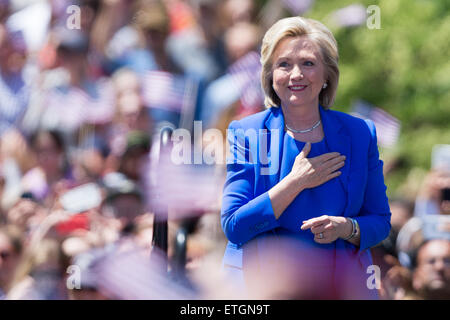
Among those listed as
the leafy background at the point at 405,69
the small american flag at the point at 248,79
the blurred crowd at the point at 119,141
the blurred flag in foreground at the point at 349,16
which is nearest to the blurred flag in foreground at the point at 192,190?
the blurred crowd at the point at 119,141

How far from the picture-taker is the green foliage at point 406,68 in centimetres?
498

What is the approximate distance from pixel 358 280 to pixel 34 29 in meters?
2.85

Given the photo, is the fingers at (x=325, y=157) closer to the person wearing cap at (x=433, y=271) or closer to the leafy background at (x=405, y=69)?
the person wearing cap at (x=433, y=271)

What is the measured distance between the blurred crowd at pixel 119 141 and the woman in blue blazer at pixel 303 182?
21.8 inches

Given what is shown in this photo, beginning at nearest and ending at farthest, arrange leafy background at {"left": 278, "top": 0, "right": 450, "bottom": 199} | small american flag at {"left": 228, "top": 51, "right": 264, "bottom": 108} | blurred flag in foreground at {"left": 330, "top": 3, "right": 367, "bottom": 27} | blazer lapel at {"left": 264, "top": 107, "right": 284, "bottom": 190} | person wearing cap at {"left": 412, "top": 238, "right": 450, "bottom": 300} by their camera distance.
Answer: blazer lapel at {"left": 264, "top": 107, "right": 284, "bottom": 190}
person wearing cap at {"left": 412, "top": 238, "right": 450, "bottom": 300}
small american flag at {"left": 228, "top": 51, "right": 264, "bottom": 108}
blurred flag in foreground at {"left": 330, "top": 3, "right": 367, "bottom": 27}
leafy background at {"left": 278, "top": 0, "right": 450, "bottom": 199}

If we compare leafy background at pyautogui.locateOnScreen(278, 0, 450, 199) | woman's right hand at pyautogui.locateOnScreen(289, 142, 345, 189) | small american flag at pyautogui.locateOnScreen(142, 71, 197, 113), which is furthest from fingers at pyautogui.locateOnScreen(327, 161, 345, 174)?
leafy background at pyautogui.locateOnScreen(278, 0, 450, 199)

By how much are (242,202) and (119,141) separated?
1837 millimetres

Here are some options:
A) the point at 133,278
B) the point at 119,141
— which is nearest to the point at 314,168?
the point at 133,278

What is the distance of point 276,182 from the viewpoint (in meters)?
2.04

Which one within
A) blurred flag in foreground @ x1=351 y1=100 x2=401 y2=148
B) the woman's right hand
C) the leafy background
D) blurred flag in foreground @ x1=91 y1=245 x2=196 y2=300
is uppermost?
the leafy background

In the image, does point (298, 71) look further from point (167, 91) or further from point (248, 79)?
point (167, 91)

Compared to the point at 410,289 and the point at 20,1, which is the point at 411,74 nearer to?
the point at 410,289

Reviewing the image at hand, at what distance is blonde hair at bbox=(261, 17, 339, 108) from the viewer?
6.70ft

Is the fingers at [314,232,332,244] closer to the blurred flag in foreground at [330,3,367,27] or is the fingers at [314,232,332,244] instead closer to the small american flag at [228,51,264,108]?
the small american flag at [228,51,264,108]
